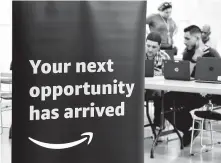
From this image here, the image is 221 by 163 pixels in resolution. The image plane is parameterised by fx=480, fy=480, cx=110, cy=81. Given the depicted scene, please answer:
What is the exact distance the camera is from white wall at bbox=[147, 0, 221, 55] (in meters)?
9.98

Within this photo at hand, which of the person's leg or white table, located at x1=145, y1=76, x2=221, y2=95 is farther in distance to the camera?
the person's leg

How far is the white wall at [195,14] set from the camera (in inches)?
393

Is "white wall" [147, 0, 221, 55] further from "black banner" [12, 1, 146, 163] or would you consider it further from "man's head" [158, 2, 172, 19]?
"black banner" [12, 1, 146, 163]

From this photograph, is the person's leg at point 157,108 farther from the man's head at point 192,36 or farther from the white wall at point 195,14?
the white wall at point 195,14

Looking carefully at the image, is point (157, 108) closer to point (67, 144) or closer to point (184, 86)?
point (184, 86)

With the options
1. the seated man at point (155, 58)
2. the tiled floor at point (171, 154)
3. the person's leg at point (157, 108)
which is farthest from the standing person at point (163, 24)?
the tiled floor at point (171, 154)

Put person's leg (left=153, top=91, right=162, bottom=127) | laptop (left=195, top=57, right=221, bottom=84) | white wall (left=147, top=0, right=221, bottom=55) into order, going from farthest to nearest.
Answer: white wall (left=147, top=0, right=221, bottom=55)
person's leg (left=153, top=91, right=162, bottom=127)
laptop (left=195, top=57, right=221, bottom=84)

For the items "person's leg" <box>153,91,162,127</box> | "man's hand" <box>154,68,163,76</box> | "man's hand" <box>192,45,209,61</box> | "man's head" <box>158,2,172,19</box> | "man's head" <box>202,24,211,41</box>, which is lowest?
"person's leg" <box>153,91,162,127</box>

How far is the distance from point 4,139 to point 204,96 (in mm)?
2574

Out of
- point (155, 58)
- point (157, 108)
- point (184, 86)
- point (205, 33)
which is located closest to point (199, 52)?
point (155, 58)

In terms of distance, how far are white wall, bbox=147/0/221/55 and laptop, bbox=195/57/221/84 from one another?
466 cm

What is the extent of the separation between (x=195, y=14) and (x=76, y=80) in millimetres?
8677

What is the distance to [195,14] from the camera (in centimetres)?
1026

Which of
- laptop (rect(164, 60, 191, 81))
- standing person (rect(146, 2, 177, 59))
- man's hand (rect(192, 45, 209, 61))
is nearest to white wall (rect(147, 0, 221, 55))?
standing person (rect(146, 2, 177, 59))
